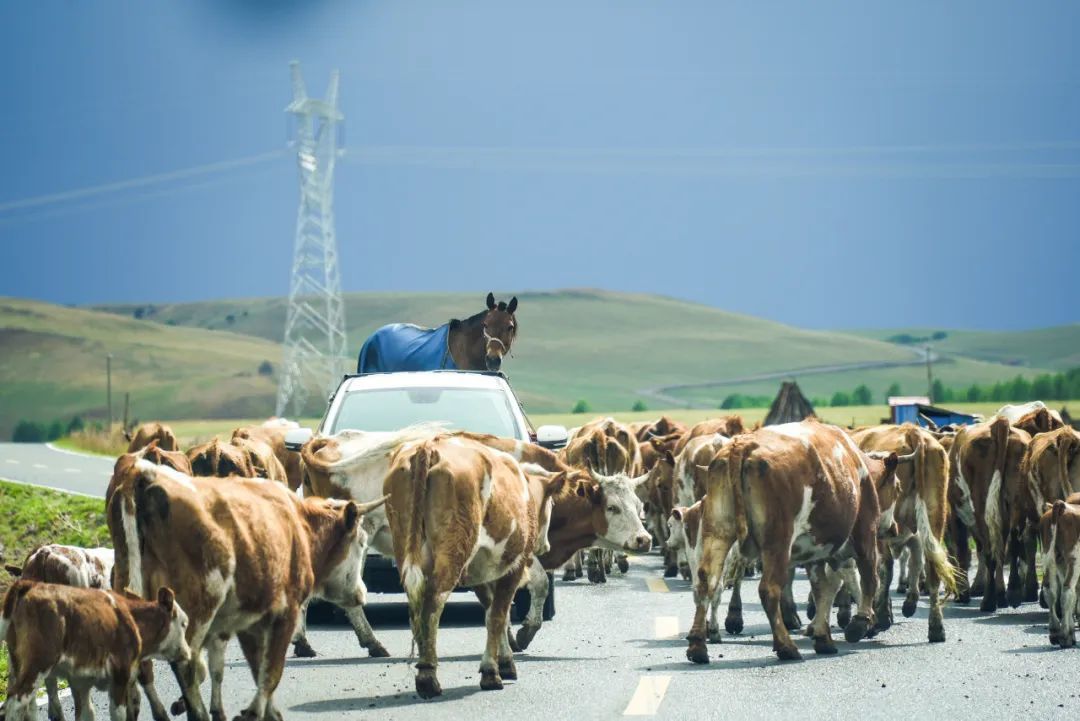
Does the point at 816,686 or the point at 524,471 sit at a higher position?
the point at 524,471

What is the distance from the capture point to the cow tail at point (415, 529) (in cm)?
1305

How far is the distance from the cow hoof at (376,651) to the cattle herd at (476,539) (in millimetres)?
31

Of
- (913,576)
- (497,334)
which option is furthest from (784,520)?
(497,334)

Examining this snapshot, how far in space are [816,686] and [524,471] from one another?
10.5 ft

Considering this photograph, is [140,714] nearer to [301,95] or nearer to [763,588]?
[763,588]

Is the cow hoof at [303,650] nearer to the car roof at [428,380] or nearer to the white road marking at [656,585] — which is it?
the car roof at [428,380]

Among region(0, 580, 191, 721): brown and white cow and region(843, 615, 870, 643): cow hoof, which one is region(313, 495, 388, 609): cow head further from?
region(843, 615, 870, 643): cow hoof

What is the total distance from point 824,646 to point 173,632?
6.34 meters

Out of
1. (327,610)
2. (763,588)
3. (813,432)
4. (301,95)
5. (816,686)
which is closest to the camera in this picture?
(816,686)

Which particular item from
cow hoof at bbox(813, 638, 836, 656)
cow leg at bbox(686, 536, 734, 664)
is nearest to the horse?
cow leg at bbox(686, 536, 734, 664)

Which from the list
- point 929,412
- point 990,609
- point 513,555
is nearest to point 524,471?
point 513,555

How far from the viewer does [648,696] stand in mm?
12523

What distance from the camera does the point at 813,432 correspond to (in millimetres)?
15977

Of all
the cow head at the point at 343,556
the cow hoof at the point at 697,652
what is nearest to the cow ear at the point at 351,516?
the cow head at the point at 343,556
